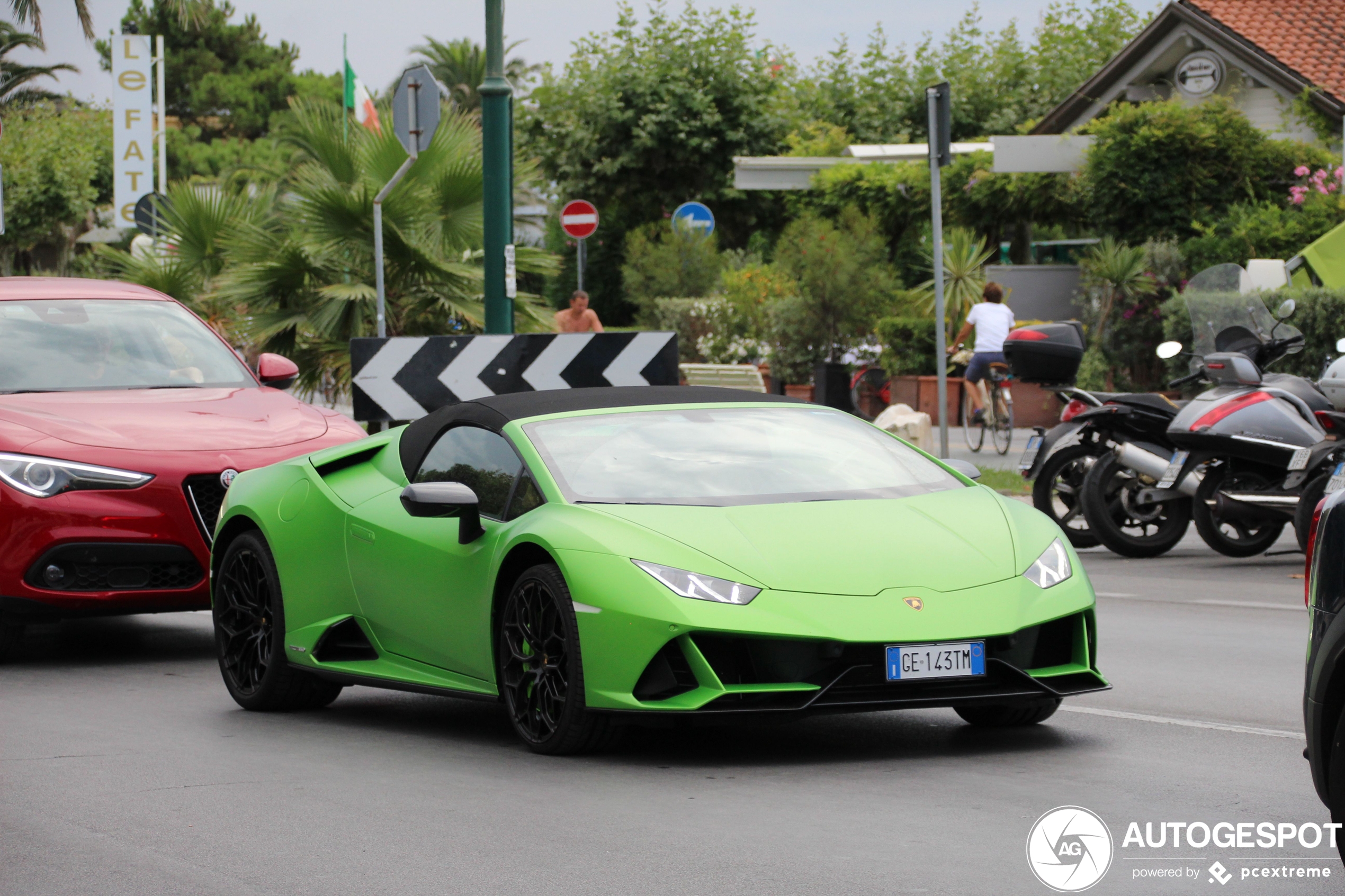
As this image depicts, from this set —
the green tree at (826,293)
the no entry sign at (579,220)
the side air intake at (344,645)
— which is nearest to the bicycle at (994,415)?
the green tree at (826,293)

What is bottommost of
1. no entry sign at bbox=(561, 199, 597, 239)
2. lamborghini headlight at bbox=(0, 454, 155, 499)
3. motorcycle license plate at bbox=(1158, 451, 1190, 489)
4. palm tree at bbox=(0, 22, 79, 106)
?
motorcycle license plate at bbox=(1158, 451, 1190, 489)

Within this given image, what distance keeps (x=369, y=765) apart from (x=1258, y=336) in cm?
881

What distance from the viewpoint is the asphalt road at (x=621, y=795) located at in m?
4.84

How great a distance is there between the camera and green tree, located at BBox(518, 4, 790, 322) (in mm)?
43844

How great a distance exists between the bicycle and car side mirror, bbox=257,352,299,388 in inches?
489

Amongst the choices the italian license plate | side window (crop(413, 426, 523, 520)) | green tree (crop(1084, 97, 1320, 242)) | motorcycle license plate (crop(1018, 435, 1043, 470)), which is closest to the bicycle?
green tree (crop(1084, 97, 1320, 242))

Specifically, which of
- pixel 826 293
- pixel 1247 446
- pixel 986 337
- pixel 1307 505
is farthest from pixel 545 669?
pixel 826 293

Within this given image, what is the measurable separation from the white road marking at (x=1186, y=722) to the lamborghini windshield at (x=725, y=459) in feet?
3.28

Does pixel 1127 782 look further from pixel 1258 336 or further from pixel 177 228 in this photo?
pixel 177 228

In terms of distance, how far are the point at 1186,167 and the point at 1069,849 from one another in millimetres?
23288

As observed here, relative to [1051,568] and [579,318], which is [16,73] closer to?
[579,318]

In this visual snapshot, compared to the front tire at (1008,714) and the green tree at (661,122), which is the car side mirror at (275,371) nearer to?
the front tire at (1008,714)

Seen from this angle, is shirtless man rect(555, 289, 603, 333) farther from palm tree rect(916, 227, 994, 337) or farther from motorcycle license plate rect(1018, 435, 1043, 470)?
motorcycle license plate rect(1018, 435, 1043, 470)

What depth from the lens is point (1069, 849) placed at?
4949 millimetres
